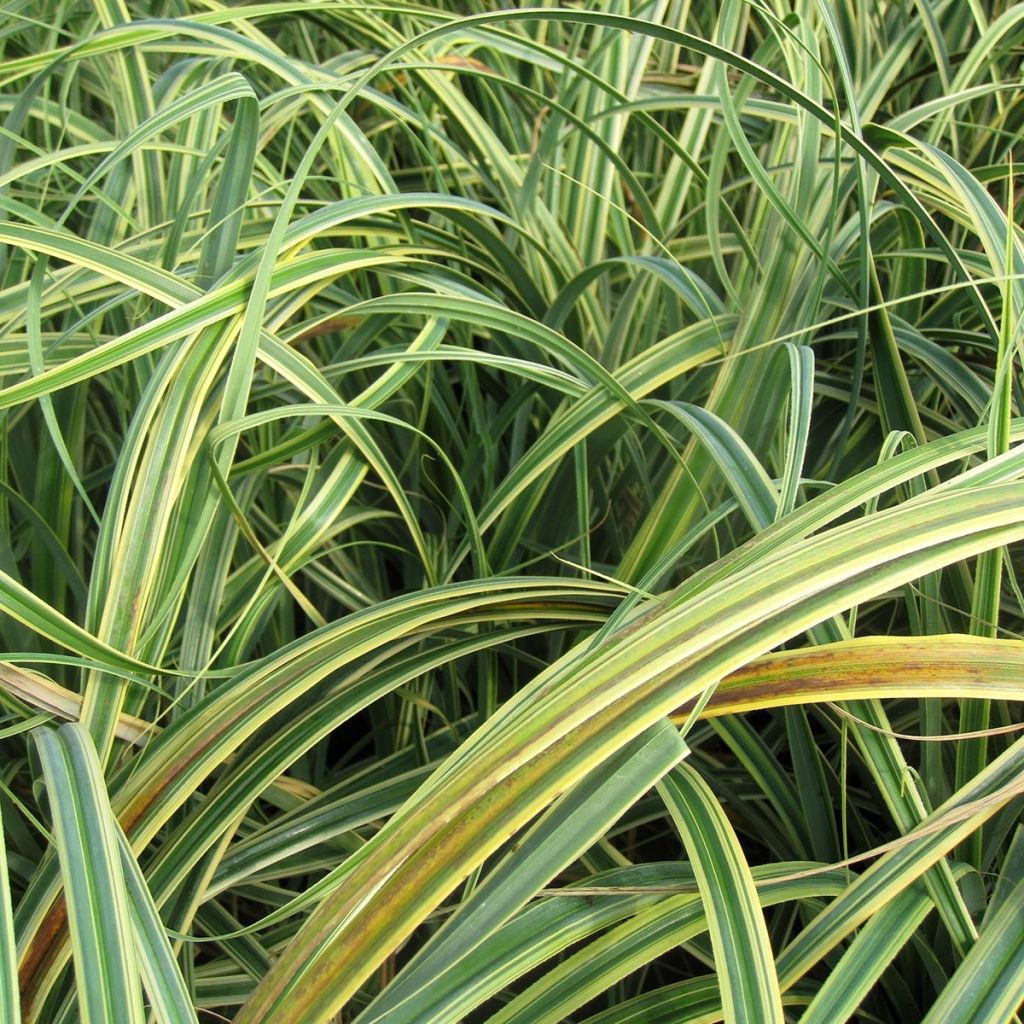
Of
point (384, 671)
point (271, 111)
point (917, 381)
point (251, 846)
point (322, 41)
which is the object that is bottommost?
point (251, 846)

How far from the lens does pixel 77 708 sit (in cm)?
57

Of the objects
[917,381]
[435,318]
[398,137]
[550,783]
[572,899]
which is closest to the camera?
[550,783]

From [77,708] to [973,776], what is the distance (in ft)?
1.53

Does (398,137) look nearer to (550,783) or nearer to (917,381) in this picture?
(917,381)

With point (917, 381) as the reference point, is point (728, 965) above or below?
below

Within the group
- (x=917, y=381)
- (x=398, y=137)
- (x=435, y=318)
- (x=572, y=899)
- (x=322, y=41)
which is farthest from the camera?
(x=322, y=41)

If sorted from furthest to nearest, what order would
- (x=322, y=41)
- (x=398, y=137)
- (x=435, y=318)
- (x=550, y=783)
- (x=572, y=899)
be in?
(x=322, y=41), (x=398, y=137), (x=435, y=318), (x=572, y=899), (x=550, y=783)

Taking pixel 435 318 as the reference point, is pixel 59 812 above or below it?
below

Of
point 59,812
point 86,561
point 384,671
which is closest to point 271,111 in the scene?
point 86,561

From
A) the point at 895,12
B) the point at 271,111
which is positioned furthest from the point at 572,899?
the point at 895,12

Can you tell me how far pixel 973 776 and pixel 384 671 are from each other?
1.04 feet

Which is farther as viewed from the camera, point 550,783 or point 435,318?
point 435,318

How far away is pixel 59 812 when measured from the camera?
44cm

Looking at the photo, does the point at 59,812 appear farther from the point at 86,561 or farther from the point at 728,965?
the point at 86,561
